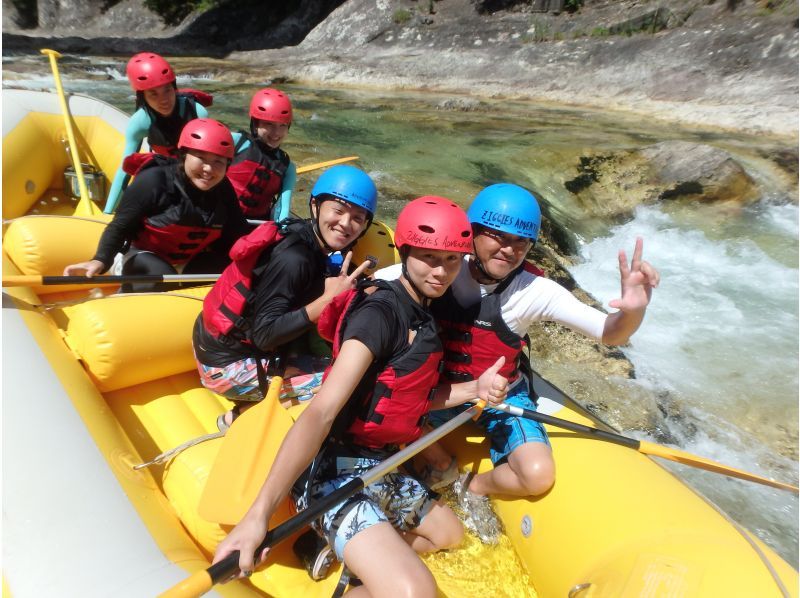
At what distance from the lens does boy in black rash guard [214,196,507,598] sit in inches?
60.9

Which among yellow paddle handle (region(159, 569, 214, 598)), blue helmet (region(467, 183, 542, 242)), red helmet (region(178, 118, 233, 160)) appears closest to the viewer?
yellow paddle handle (region(159, 569, 214, 598))

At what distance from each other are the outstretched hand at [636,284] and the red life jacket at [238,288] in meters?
1.30

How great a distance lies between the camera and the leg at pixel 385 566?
5.02 ft

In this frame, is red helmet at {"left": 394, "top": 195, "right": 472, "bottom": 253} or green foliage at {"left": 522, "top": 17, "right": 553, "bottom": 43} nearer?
red helmet at {"left": 394, "top": 195, "right": 472, "bottom": 253}

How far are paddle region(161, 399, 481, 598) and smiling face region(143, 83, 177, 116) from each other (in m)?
2.57

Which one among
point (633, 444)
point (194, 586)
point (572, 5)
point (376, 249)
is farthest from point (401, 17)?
point (194, 586)

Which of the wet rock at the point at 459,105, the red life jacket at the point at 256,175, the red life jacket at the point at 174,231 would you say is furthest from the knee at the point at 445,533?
the wet rock at the point at 459,105

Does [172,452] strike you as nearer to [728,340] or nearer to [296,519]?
[296,519]

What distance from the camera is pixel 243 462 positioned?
6.08 feet

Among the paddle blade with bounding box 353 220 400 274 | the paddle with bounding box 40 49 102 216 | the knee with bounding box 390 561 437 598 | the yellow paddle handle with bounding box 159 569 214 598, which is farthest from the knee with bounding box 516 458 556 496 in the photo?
the paddle with bounding box 40 49 102 216

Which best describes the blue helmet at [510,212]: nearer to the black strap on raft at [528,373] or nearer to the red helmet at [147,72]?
the black strap on raft at [528,373]

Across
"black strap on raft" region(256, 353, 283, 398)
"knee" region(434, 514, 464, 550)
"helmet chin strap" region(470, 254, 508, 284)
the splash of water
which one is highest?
"helmet chin strap" region(470, 254, 508, 284)

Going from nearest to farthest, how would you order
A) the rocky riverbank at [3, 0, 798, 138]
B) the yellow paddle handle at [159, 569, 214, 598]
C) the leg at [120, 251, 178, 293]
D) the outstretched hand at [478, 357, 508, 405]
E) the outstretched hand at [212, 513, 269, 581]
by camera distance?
the yellow paddle handle at [159, 569, 214, 598] → the outstretched hand at [212, 513, 269, 581] → the outstretched hand at [478, 357, 508, 405] → the leg at [120, 251, 178, 293] → the rocky riverbank at [3, 0, 798, 138]

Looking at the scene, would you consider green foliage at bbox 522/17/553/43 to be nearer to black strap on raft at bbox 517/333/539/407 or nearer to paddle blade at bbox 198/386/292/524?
black strap on raft at bbox 517/333/539/407
